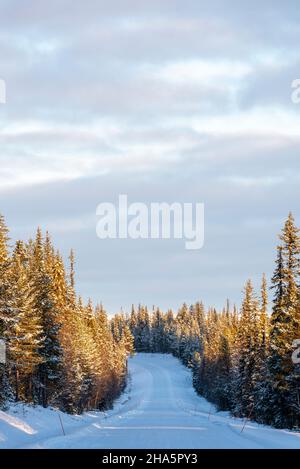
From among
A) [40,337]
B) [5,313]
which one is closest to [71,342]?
[40,337]

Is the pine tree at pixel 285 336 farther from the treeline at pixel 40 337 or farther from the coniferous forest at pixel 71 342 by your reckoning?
the treeline at pixel 40 337

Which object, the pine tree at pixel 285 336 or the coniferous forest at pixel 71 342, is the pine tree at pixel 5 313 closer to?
the coniferous forest at pixel 71 342

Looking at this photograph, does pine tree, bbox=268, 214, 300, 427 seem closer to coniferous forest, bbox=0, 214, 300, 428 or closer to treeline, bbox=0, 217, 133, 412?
coniferous forest, bbox=0, 214, 300, 428

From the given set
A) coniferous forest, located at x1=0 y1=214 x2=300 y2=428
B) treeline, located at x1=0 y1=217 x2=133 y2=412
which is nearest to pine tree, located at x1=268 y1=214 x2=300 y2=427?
coniferous forest, located at x1=0 y1=214 x2=300 y2=428

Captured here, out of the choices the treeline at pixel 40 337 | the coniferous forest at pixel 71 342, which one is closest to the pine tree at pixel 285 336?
the coniferous forest at pixel 71 342

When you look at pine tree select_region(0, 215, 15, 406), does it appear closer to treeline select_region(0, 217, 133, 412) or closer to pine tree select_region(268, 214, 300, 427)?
treeline select_region(0, 217, 133, 412)

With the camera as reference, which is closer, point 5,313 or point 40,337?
point 5,313

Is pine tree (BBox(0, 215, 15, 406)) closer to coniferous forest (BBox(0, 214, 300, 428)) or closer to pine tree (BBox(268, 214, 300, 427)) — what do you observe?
coniferous forest (BBox(0, 214, 300, 428))

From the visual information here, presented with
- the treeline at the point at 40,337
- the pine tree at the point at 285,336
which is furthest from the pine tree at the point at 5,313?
the pine tree at the point at 285,336

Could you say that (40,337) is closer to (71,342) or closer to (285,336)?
(71,342)

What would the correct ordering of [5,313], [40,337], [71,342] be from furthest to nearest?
[71,342]
[40,337]
[5,313]

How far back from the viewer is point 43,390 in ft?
175
